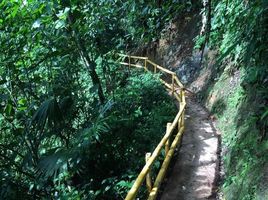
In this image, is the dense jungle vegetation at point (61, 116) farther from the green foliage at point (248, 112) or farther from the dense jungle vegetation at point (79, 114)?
the green foliage at point (248, 112)

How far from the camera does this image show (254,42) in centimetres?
617

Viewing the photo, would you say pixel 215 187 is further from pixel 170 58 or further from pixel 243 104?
pixel 170 58

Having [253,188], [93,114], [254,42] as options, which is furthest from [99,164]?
[254,42]

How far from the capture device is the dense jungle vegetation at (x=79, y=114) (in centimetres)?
522

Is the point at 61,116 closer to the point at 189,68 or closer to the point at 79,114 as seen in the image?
the point at 79,114

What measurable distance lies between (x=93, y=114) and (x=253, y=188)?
127 inches

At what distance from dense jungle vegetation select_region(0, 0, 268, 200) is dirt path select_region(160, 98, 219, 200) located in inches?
12.6

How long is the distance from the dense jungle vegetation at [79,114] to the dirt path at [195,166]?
32cm

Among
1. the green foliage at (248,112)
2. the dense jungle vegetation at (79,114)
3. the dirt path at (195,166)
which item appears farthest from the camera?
the dirt path at (195,166)

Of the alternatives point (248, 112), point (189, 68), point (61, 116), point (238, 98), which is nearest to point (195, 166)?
point (248, 112)

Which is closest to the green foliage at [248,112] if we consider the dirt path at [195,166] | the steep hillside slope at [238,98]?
the steep hillside slope at [238,98]

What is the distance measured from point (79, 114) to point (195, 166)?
2518 millimetres

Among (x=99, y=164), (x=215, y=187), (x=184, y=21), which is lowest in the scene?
(x=215, y=187)

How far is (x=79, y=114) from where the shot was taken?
7.01m
